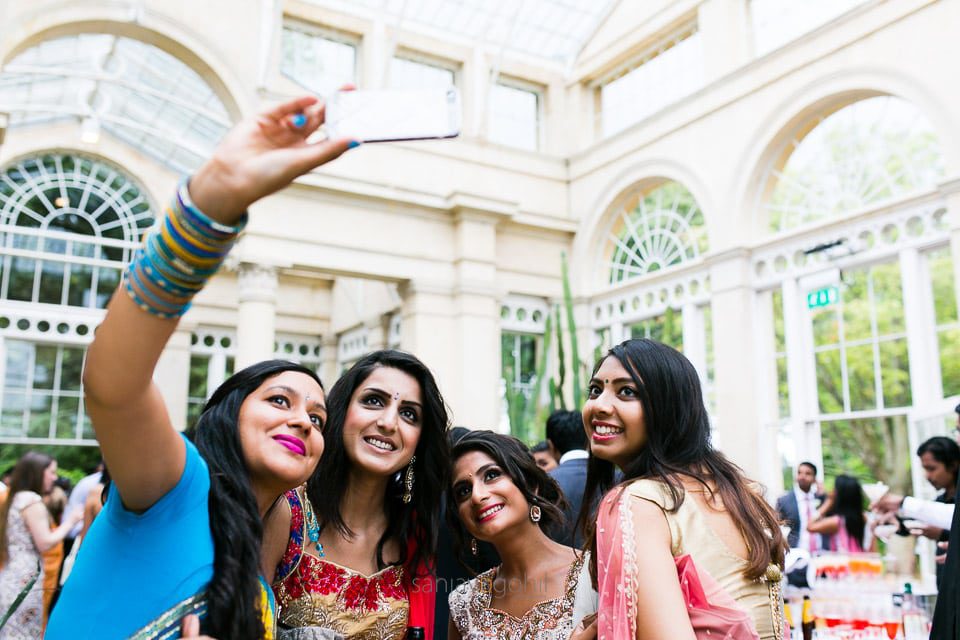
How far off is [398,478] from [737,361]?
8.63 metres

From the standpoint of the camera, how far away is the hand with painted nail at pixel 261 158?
0.95m

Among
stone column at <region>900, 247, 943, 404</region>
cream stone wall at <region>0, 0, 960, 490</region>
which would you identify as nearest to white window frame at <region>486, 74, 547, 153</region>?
cream stone wall at <region>0, 0, 960, 490</region>

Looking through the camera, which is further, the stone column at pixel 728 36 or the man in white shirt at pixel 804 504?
the stone column at pixel 728 36

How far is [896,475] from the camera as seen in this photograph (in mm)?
13992

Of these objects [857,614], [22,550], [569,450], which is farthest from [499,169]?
[857,614]

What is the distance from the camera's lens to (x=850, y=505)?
290 inches

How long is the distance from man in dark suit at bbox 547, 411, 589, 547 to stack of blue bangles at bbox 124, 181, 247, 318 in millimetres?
3054

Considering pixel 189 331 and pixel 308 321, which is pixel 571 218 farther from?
pixel 189 331

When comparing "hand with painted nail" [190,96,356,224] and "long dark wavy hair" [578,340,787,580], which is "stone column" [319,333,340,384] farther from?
"hand with painted nail" [190,96,356,224]

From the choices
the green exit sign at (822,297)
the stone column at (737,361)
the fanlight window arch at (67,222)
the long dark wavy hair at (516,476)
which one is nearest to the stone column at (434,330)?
the stone column at (737,361)

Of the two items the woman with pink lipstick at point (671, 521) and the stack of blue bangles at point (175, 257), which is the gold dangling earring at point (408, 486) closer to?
the woman with pink lipstick at point (671, 521)

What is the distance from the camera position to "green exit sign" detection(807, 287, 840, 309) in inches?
370

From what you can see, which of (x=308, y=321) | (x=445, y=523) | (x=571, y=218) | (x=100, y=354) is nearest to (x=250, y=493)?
(x=100, y=354)

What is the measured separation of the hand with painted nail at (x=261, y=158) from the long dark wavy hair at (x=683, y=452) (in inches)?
42.1
